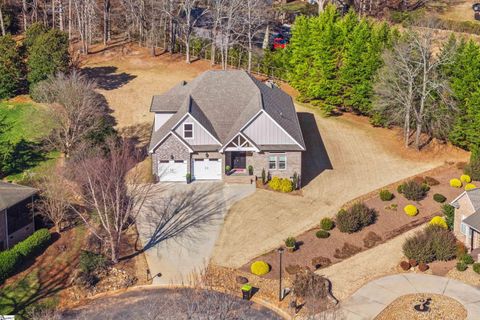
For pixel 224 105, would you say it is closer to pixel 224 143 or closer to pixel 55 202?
pixel 224 143

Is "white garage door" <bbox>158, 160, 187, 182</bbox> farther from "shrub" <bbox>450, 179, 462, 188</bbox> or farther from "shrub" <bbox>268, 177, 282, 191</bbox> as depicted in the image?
"shrub" <bbox>450, 179, 462, 188</bbox>

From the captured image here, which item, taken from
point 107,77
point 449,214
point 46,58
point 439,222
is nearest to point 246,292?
point 439,222

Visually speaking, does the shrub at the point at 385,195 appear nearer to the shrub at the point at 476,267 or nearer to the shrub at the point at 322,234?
the shrub at the point at 322,234

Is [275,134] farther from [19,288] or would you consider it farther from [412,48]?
[19,288]

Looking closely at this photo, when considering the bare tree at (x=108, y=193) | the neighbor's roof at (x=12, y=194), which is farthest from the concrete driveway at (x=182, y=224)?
the neighbor's roof at (x=12, y=194)

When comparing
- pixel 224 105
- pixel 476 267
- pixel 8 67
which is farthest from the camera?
pixel 8 67

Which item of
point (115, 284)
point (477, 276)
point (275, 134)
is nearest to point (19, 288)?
point (115, 284)
